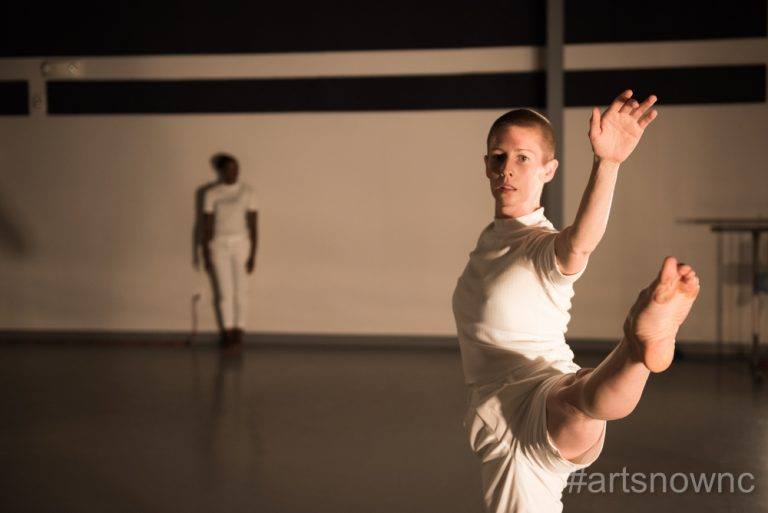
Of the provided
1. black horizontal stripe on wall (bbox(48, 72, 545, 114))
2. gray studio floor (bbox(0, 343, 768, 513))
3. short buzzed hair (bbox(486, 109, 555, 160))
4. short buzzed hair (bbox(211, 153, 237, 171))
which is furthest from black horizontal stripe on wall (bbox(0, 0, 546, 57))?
short buzzed hair (bbox(486, 109, 555, 160))

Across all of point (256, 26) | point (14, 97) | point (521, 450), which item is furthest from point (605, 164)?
point (14, 97)

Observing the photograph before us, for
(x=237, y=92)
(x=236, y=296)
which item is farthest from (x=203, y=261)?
(x=237, y=92)

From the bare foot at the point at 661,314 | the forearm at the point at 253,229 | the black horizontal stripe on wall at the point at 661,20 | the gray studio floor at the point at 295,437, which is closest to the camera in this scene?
the bare foot at the point at 661,314

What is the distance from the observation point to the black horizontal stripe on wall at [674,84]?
21.5 ft

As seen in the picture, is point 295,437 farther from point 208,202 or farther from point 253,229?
point 208,202

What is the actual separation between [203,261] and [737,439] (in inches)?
189

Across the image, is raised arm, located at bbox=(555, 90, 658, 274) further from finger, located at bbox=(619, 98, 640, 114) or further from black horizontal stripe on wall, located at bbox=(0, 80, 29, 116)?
black horizontal stripe on wall, located at bbox=(0, 80, 29, 116)

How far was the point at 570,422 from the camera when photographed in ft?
5.77

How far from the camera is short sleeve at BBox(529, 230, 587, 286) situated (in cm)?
176

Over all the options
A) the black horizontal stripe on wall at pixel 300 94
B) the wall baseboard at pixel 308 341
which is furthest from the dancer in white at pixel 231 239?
the black horizontal stripe on wall at pixel 300 94

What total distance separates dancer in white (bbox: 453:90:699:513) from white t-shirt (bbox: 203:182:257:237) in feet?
17.4

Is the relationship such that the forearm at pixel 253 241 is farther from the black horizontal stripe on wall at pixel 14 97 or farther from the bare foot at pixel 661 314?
the bare foot at pixel 661 314

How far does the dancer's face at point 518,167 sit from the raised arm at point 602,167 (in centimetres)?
24

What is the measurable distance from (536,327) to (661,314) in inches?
13.5
